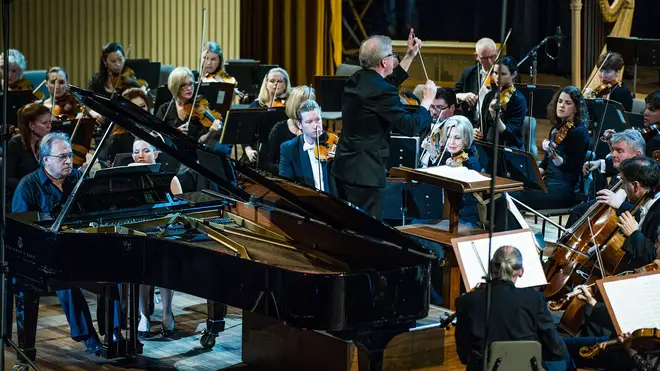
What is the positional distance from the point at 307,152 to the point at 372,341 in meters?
2.16

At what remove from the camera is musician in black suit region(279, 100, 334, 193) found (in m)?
5.89

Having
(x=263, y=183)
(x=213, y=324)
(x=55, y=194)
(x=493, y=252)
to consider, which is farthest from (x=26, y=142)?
A: (x=493, y=252)

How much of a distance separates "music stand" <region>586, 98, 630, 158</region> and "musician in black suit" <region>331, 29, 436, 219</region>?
2.02 m

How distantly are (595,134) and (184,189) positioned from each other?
2.83 m

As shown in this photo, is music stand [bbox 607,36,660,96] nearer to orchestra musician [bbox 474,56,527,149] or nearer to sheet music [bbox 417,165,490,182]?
orchestra musician [bbox 474,56,527,149]

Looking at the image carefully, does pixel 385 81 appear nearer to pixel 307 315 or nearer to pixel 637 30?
pixel 307 315

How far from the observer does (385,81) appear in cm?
529

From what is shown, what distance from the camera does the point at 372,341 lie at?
154 inches

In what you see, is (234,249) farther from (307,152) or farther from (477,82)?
(477,82)

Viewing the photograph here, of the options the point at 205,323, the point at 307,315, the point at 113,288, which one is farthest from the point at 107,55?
the point at 307,315

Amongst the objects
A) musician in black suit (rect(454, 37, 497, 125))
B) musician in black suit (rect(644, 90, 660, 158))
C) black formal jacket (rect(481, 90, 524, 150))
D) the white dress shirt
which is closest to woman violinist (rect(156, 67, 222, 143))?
the white dress shirt

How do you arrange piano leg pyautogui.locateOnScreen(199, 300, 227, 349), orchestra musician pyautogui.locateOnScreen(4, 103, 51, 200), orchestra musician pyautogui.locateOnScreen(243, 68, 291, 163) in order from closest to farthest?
1. piano leg pyautogui.locateOnScreen(199, 300, 227, 349)
2. orchestra musician pyautogui.locateOnScreen(4, 103, 51, 200)
3. orchestra musician pyautogui.locateOnScreen(243, 68, 291, 163)

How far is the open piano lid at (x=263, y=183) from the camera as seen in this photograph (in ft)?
13.8

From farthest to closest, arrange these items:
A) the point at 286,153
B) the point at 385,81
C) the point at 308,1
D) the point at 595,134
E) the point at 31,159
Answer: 1. the point at 308,1
2. the point at 595,134
3. the point at 31,159
4. the point at 286,153
5. the point at 385,81
